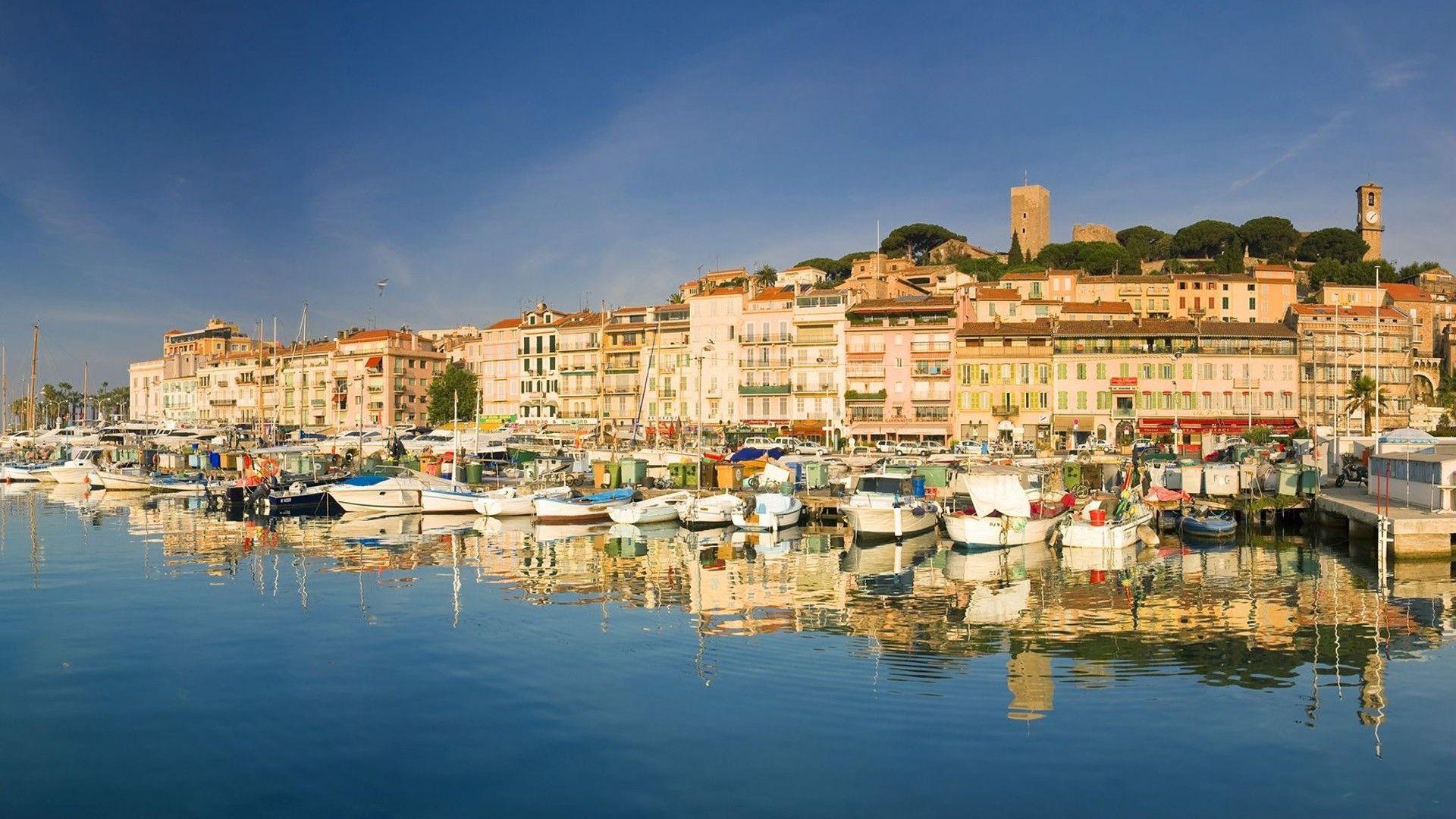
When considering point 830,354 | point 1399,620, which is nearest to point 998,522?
point 1399,620

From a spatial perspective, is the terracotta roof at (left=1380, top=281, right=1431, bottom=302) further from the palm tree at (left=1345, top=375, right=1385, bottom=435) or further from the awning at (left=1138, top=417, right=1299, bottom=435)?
the awning at (left=1138, top=417, right=1299, bottom=435)

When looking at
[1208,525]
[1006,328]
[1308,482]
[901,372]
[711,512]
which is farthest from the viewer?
[901,372]

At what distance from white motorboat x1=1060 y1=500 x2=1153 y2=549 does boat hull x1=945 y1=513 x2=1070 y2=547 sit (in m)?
1.36

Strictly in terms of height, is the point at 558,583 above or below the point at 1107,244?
below

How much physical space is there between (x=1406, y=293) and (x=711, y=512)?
93.1 meters

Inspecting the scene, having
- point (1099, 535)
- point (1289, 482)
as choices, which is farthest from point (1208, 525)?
point (1289, 482)

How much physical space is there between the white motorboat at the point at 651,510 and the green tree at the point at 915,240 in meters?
117

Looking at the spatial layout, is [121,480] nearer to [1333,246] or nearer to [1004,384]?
[1004,384]

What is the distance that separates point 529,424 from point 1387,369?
7103 cm

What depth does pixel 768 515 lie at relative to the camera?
4512 cm

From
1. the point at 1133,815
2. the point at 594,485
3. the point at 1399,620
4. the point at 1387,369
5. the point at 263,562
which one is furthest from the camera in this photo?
the point at 1387,369

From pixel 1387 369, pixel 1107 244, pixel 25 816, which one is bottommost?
pixel 25 816

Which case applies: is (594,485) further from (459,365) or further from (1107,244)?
(1107,244)

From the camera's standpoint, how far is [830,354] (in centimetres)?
8562
